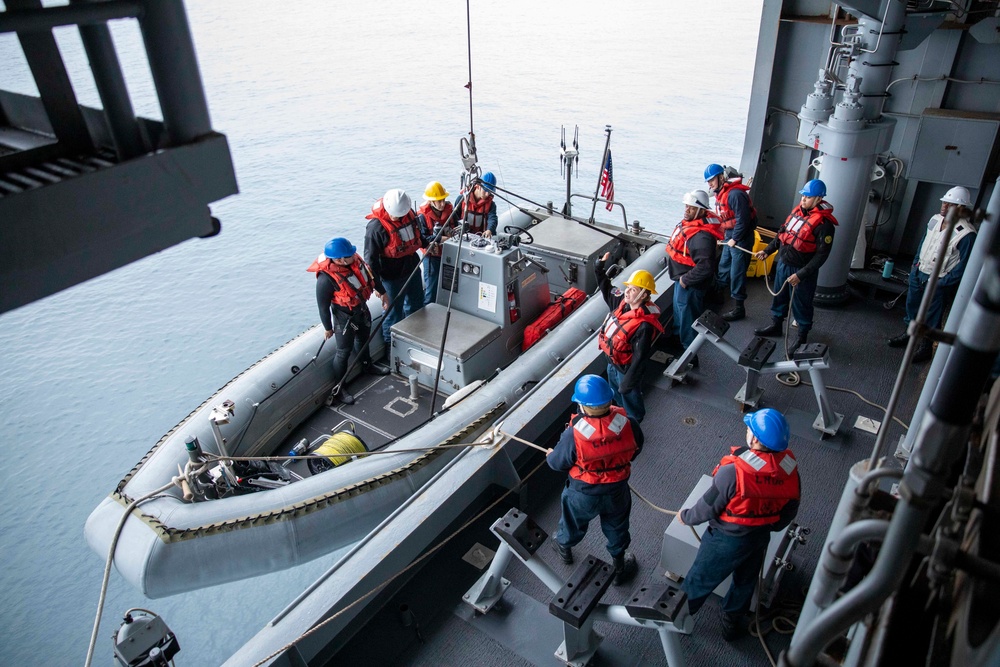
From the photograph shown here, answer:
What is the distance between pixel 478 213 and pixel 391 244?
1.09m

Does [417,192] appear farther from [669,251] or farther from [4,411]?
[669,251]

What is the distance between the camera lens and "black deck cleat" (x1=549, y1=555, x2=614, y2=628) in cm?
253

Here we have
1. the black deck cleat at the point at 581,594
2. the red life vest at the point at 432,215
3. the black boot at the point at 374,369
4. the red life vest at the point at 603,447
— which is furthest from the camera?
the red life vest at the point at 432,215

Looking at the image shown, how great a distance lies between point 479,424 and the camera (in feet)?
15.6

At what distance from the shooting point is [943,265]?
14.2 ft

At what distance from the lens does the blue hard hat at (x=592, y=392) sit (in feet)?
9.78

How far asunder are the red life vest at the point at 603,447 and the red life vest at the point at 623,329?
1.11 m

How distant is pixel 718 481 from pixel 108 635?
4826 millimetres

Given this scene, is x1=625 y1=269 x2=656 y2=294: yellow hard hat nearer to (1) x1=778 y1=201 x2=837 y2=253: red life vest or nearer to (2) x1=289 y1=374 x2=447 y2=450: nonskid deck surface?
(1) x1=778 y1=201 x2=837 y2=253: red life vest

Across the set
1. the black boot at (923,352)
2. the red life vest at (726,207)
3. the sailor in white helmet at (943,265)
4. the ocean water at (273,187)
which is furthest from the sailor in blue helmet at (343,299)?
the black boot at (923,352)

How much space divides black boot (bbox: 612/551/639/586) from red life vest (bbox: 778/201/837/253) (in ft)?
8.96

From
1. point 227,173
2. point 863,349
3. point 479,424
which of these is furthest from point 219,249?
point 227,173

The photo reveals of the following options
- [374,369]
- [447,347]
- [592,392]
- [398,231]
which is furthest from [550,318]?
[592,392]

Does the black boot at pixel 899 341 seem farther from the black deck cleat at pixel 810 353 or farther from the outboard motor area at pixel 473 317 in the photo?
the outboard motor area at pixel 473 317
